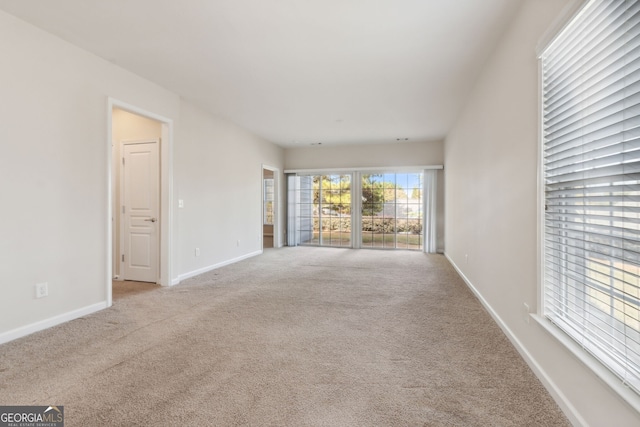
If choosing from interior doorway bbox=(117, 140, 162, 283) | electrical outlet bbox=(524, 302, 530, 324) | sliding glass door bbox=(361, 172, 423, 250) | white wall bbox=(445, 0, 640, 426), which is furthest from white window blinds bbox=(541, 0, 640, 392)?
sliding glass door bbox=(361, 172, 423, 250)

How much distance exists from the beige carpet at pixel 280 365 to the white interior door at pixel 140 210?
29.8 inches

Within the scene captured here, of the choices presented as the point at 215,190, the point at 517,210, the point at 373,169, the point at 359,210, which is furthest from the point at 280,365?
the point at 373,169

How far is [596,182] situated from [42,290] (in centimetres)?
407

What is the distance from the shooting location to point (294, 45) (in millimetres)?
2934

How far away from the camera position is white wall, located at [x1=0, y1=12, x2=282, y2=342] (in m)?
2.48

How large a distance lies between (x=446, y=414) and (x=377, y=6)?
2.76m

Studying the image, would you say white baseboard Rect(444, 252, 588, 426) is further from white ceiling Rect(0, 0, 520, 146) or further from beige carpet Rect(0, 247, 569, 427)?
white ceiling Rect(0, 0, 520, 146)

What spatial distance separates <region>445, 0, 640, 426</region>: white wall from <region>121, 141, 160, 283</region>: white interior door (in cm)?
417

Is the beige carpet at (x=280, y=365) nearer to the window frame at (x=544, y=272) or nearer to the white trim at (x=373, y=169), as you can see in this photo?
the window frame at (x=544, y=272)

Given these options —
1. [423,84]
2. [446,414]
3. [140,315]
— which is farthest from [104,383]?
[423,84]

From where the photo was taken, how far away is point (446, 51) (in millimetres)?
3033

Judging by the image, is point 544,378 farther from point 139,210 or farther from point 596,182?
point 139,210

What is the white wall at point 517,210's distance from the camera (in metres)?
1.50

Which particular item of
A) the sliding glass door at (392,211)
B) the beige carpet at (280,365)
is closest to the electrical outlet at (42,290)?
the beige carpet at (280,365)
